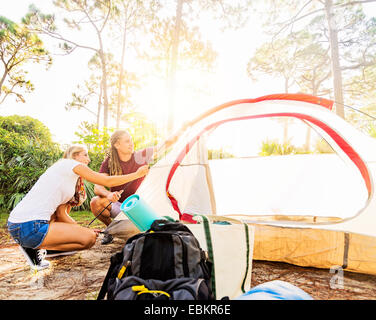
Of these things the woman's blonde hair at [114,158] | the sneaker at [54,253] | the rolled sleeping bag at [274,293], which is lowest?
the sneaker at [54,253]

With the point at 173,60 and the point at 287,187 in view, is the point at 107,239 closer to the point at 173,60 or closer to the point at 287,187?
the point at 287,187

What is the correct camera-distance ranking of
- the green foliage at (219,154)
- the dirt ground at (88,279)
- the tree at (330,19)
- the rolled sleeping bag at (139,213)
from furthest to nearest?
the tree at (330,19) < the green foliage at (219,154) < the dirt ground at (88,279) < the rolled sleeping bag at (139,213)

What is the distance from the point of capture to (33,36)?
8.84 meters

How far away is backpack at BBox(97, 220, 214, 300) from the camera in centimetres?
93

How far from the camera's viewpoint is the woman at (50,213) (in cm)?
161

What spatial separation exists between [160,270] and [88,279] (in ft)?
2.52

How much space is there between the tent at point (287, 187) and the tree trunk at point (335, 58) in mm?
3258

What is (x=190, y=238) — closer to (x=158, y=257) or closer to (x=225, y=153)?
(x=158, y=257)

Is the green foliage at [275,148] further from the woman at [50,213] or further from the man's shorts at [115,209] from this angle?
the woman at [50,213]

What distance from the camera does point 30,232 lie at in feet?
5.23

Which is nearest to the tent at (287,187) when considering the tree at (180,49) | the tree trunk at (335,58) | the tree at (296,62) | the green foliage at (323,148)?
the green foliage at (323,148)

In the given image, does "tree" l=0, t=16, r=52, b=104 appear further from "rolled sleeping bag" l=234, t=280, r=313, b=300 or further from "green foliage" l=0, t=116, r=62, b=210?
"rolled sleeping bag" l=234, t=280, r=313, b=300

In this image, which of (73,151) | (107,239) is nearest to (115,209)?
(107,239)
